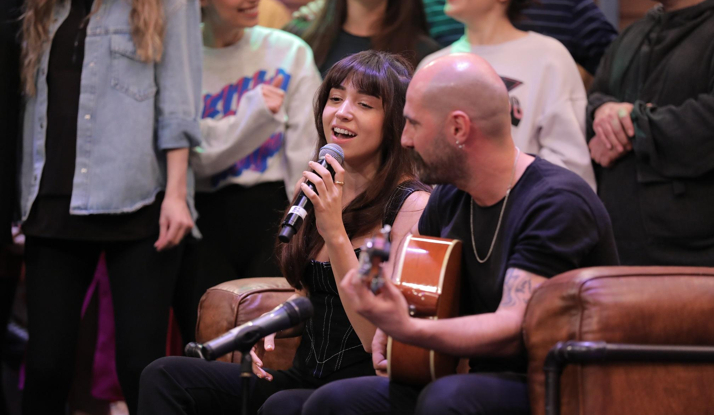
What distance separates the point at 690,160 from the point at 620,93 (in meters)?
0.42

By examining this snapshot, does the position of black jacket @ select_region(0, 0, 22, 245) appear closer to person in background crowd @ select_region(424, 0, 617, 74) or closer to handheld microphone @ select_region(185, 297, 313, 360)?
handheld microphone @ select_region(185, 297, 313, 360)

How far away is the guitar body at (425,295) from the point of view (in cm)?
169

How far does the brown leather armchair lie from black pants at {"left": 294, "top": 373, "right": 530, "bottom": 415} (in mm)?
64

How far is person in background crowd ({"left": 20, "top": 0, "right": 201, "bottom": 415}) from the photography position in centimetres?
253

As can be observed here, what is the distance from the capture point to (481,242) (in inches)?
72.1

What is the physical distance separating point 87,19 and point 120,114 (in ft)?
1.14

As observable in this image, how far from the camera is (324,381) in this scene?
2.16 m

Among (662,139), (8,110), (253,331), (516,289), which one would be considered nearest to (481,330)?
(516,289)

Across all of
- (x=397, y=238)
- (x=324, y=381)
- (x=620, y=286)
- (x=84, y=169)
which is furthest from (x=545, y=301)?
(x=84, y=169)

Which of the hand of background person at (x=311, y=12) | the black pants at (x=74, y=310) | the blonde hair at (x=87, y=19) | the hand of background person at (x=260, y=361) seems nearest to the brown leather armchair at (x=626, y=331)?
the hand of background person at (x=260, y=361)

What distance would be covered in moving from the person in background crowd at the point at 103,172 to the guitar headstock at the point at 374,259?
1.23m

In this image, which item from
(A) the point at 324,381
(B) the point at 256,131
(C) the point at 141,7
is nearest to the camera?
(A) the point at 324,381

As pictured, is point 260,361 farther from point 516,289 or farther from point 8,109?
point 8,109

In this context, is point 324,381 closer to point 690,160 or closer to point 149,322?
point 149,322
